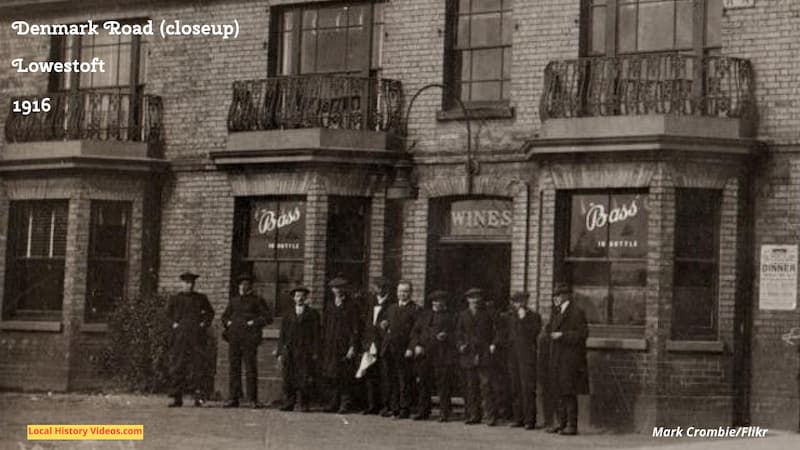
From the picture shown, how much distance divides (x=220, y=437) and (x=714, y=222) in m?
6.60

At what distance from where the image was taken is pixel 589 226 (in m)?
18.0

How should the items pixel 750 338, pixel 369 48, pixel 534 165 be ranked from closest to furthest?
pixel 750 338, pixel 534 165, pixel 369 48

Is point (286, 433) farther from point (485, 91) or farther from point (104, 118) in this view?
point (104, 118)

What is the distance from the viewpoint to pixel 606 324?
17.7 m

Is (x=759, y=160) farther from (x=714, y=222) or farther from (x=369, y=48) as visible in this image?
(x=369, y=48)

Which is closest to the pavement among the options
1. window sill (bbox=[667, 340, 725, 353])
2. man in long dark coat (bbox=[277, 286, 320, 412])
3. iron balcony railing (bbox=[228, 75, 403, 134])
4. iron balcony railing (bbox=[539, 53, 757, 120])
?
man in long dark coat (bbox=[277, 286, 320, 412])

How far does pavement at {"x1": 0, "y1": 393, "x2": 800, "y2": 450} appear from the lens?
14031 mm

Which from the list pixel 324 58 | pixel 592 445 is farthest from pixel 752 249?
pixel 324 58

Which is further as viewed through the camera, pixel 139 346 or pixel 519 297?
pixel 139 346

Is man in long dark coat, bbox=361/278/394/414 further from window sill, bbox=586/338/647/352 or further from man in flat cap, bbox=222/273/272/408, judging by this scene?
window sill, bbox=586/338/647/352

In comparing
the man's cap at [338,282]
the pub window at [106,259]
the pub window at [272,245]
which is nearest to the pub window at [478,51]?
the pub window at [272,245]

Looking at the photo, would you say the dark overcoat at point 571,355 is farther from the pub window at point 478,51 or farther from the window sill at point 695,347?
the pub window at point 478,51

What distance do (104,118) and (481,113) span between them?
6154 mm

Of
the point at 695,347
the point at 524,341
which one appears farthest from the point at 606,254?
the point at 524,341
